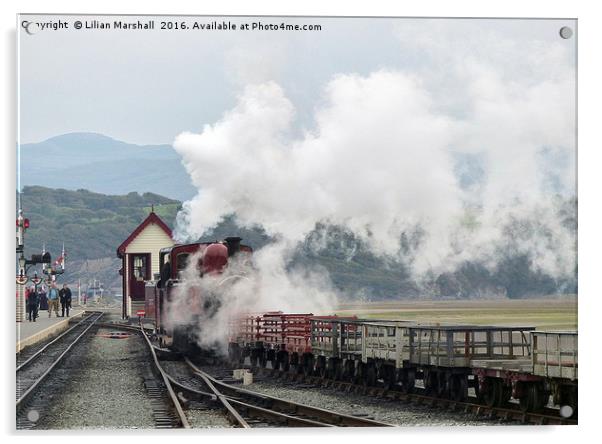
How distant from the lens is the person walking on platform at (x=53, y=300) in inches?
839

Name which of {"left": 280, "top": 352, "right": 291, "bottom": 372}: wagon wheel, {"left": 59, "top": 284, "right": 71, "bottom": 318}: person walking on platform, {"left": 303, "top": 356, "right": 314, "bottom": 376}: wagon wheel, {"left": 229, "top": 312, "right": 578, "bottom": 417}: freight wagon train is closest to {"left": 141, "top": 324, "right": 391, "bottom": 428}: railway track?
{"left": 229, "top": 312, "right": 578, "bottom": 417}: freight wagon train

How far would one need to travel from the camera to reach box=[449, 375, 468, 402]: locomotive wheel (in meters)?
18.8

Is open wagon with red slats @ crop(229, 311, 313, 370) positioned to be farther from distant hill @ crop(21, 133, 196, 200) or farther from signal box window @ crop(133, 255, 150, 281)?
distant hill @ crop(21, 133, 196, 200)

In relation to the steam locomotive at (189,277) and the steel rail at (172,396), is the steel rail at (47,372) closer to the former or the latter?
the steel rail at (172,396)

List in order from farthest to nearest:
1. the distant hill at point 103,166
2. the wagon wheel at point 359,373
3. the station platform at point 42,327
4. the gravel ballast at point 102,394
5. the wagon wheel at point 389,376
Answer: the wagon wheel at point 359,373
the wagon wheel at point 389,376
the station platform at point 42,327
the distant hill at point 103,166
the gravel ballast at point 102,394

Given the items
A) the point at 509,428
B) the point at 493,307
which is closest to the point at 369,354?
the point at 493,307

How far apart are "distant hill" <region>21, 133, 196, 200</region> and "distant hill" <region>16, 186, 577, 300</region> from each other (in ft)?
0.54

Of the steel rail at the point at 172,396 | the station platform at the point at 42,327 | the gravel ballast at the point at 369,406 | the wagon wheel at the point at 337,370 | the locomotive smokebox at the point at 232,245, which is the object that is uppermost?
the locomotive smokebox at the point at 232,245

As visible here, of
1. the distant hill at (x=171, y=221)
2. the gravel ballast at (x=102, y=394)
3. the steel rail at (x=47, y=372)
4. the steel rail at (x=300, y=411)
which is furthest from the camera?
the distant hill at (x=171, y=221)

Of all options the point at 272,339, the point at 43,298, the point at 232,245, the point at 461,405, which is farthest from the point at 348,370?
the point at 43,298

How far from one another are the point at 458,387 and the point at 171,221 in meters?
6.07

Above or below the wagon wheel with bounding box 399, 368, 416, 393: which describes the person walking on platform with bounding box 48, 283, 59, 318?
above

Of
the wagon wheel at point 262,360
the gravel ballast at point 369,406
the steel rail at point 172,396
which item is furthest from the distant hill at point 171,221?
the wagon wheel at point 262,360

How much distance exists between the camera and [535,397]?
17484 mm
